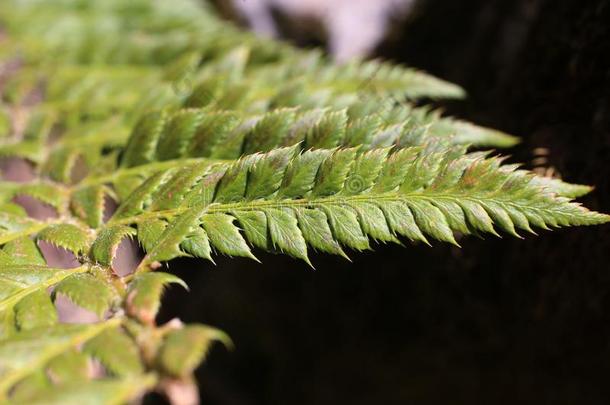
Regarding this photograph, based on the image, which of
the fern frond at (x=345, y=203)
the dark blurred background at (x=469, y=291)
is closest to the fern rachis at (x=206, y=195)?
the fern frond at (x=345, y=203)

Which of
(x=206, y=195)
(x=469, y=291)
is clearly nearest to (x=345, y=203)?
(x=206, y=195)

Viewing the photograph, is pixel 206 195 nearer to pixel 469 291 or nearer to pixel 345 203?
pixel 345 203

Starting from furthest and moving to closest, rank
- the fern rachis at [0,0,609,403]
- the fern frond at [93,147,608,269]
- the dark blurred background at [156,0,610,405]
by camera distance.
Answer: the dark blurred background at [156,0,610,405] < the fern frond at [93,147,608,269] < the fern rachis at [0,0,609,403]

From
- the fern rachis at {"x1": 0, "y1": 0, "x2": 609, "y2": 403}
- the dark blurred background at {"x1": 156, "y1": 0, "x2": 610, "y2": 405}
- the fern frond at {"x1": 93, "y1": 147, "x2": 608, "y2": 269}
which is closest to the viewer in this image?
the fern rachis at {"x1": 0, "y1": 0, "x2": 609, "y2": 403}

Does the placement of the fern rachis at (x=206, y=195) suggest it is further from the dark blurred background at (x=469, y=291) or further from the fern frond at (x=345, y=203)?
the dark blurred background at (x=469, y=291)

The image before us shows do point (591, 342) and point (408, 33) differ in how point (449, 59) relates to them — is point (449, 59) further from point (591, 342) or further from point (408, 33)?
point (591, 342)

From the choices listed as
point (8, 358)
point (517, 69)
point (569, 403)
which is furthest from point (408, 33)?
point (8, 358)

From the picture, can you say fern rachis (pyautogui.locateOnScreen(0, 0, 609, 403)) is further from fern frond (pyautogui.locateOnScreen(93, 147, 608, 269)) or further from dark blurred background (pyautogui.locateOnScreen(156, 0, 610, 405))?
dark blurred background (pyautogui.locateOnScreen(156, 0, 610, 405))

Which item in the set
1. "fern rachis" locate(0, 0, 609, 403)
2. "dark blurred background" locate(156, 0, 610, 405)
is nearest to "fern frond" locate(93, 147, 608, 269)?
"fern rachis" locate(0, 0, 609, 403)
